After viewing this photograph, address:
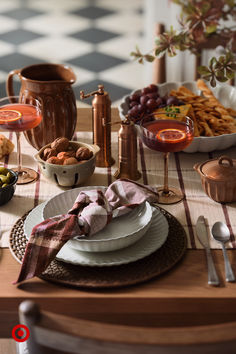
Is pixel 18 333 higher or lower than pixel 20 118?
lower

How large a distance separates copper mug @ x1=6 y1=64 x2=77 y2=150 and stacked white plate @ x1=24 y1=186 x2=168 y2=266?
1.16 feet

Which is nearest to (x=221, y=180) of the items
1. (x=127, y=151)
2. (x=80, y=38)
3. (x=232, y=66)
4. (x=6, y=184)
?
(x=127, y=151)

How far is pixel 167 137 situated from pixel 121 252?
0.36 meters

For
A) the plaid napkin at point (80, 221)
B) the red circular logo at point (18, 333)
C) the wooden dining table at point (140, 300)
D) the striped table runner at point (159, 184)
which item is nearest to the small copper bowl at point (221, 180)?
the striped table runner at point (159, 184)

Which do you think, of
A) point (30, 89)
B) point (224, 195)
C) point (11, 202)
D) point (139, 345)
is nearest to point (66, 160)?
point (11, 202)

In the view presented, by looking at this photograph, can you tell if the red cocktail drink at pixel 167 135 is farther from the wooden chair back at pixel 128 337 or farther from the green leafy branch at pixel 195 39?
the wooden chair back at pixel 128 337

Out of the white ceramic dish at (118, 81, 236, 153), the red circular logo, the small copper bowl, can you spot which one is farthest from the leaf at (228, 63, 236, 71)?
the red circular logo

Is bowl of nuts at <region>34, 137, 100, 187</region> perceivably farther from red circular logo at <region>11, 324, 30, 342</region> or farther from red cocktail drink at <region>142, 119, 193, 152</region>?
red circular logo at <region>11, 324, 30, 342</region>

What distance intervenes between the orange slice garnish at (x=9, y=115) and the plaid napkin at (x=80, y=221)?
34 cm

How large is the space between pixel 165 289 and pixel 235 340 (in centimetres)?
36

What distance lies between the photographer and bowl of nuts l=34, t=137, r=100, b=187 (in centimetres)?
135

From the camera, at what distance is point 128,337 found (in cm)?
66

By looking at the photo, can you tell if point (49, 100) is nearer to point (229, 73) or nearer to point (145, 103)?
point (145, 103)

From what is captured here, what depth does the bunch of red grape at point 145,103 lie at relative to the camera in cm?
162
